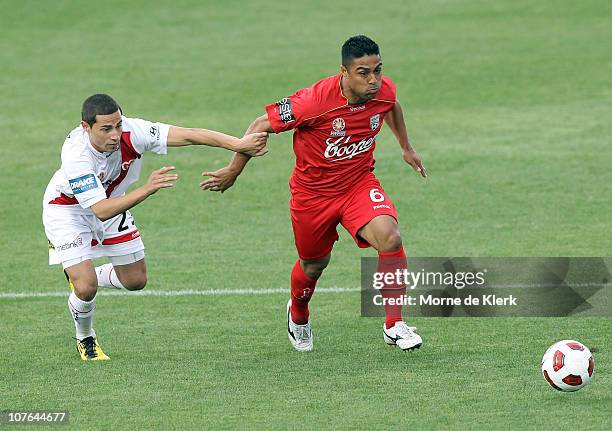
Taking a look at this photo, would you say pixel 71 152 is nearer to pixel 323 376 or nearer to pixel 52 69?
pixel 323 376

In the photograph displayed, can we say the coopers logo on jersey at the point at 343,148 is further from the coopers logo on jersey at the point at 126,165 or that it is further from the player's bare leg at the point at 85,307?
the player's bare leg at the point at 85,307

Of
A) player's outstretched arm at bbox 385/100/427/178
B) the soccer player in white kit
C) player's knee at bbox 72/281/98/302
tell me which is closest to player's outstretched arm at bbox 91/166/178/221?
the soccer player in white kit

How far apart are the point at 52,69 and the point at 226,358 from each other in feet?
48.8

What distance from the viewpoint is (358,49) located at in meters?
8.88

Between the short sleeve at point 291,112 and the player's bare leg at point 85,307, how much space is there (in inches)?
69.0

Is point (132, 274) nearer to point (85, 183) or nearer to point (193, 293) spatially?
point (85, 183)

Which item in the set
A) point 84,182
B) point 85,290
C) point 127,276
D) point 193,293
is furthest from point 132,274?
point 193,293

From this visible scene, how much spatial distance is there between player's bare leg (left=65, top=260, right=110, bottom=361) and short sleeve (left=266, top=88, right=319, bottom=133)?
1.75 metres

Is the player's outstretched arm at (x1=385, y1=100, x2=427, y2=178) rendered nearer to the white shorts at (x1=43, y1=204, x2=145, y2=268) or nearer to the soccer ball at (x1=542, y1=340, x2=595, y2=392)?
the white shorts at (x1=43, y1=204, x2=145, y2=268)

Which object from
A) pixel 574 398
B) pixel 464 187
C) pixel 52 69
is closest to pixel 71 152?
pixel 574 398

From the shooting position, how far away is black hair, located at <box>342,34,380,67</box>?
888 cm

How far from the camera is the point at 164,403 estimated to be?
7836 mm

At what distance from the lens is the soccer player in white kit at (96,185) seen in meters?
8.80

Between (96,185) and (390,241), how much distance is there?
2.12 m
